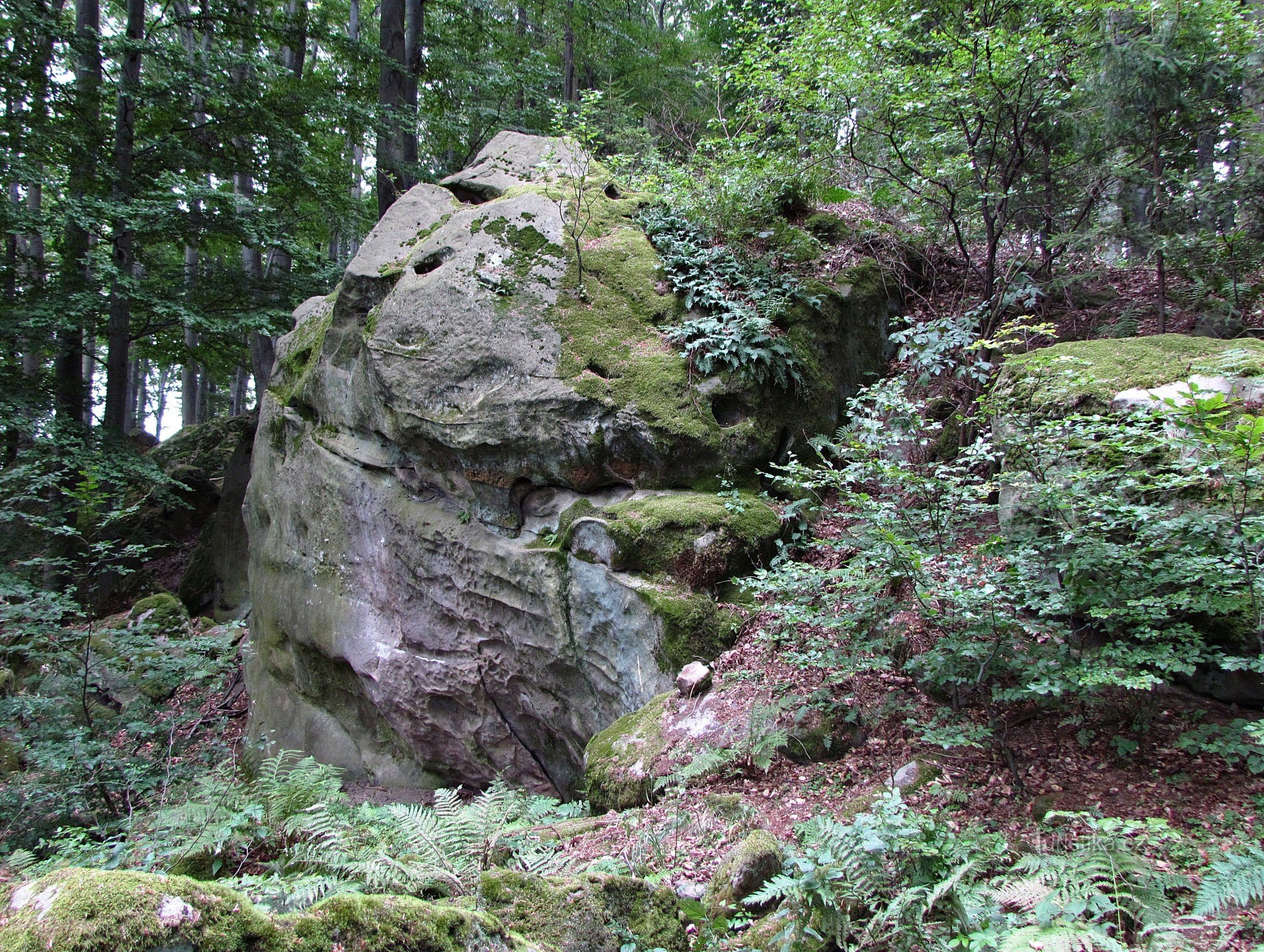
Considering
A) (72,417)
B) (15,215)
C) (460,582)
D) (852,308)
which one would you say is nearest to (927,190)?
(852,308)

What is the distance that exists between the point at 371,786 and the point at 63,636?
3.95m

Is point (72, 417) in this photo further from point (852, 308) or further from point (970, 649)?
point (970, 649)

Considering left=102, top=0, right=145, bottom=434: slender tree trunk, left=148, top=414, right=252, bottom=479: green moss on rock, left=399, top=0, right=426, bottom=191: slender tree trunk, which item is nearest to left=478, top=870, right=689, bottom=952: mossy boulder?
left=102, top=0, right=145, bottom=434: slender tree trunk

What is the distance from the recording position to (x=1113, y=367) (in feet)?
18.0

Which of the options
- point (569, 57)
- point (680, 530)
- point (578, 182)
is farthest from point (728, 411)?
point (569, 57)

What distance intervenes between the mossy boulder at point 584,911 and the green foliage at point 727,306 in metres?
5.62

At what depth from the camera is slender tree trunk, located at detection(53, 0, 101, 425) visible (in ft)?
36.0

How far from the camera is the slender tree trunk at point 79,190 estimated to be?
36.0 feet

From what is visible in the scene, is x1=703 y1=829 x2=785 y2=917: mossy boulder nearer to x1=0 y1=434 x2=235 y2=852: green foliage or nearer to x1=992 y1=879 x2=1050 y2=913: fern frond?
x1=992 y1=879 x2=1050 y2=913: fern frond

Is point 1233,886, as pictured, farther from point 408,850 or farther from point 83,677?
point 83,677

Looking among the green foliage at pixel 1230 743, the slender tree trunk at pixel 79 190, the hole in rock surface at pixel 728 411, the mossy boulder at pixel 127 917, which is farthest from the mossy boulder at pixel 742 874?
the slender tree trunk at pixel 79 190

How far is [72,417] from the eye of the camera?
37.4 feet

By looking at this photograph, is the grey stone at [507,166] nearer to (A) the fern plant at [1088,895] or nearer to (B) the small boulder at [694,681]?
(B) the small boulder at [694,681]

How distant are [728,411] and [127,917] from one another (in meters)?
6.60
